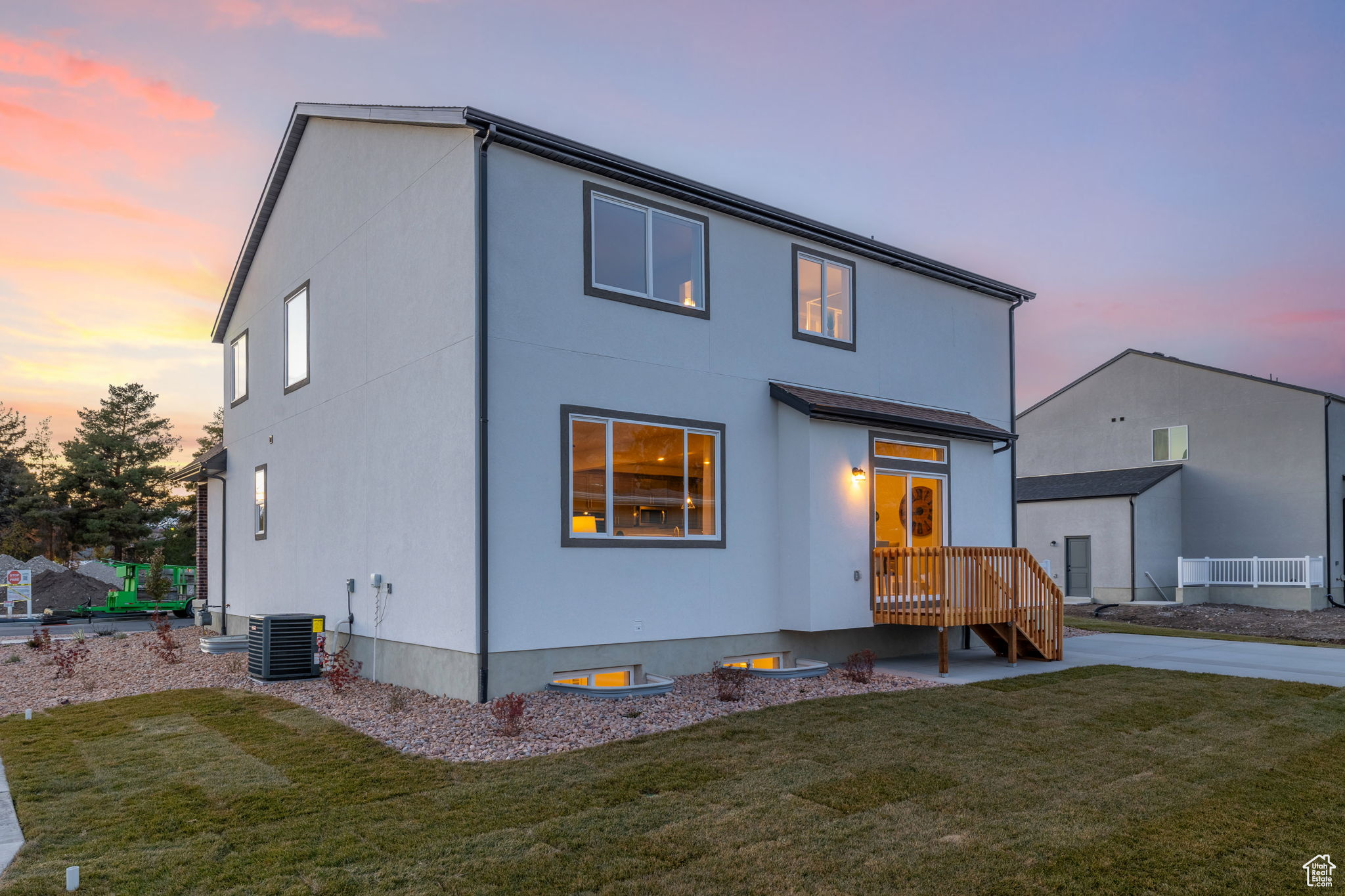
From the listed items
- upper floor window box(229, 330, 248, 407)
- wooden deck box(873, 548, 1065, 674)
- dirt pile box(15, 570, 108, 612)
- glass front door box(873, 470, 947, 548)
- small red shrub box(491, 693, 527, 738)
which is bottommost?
dirt pile box(15, 570, 108, 612)

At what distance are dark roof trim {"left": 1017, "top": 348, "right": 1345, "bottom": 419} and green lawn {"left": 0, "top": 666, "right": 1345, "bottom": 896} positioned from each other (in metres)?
20.6

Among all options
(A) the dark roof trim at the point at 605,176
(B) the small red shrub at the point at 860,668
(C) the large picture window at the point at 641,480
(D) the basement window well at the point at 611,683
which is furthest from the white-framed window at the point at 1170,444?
(D) the basement window well at the point at 611,683

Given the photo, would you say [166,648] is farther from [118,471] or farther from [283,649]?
[118,471]

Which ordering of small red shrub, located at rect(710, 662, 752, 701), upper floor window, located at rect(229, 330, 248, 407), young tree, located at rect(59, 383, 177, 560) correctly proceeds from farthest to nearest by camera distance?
young tree, located at rect(59, 383, 177, 560)
upper floor window, located at rect(229, 330, 248, 407)
small red shrub, located at rect(710, 662, 752, 701)

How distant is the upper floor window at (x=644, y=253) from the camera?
33.6ft

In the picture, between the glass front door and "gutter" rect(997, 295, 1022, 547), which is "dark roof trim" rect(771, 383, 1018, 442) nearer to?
the glass front door

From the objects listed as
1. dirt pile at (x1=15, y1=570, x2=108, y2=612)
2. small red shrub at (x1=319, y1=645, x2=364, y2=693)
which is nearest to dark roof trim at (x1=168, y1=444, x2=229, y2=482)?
small red shrub at (x1=319, y1=645, x2=364, y2=693)

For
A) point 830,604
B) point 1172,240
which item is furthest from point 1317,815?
point 1172,240

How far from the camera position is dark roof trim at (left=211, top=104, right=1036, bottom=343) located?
9.45m

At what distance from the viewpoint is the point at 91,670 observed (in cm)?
1213

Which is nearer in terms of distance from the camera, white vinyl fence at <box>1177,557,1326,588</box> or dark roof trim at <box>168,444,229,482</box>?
dark roof trim at <box>168,444,229,482</box>

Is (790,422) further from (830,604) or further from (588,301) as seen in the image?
(588,301)

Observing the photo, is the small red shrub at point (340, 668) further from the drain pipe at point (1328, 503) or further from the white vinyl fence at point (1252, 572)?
the drain pipe at point (1328, 503)

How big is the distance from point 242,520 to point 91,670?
4641mm
